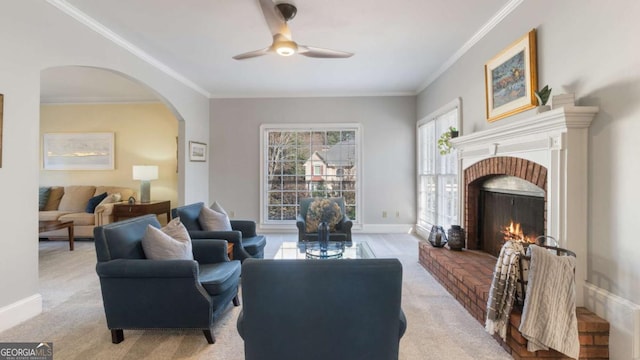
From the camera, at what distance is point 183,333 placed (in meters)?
2.31

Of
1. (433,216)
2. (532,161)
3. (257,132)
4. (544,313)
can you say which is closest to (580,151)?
(532,161)

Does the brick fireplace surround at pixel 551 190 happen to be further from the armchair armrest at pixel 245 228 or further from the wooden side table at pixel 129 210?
the wooden side table at pixel 129 210

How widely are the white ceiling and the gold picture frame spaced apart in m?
0.46

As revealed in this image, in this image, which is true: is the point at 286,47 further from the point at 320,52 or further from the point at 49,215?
the point at 49,215

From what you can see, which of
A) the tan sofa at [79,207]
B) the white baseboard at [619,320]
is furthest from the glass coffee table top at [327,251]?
the tan sofa at [79,207]

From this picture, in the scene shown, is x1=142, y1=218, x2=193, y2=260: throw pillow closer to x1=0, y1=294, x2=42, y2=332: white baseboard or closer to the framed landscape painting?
x1=0, y1=294, x2=42, y2=332: white baseboard

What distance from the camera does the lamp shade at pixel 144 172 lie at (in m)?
5.37

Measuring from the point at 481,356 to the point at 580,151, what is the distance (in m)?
1.55

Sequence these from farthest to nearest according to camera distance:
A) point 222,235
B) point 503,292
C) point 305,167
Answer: point 305,167 → point 222,235 → point 503,292

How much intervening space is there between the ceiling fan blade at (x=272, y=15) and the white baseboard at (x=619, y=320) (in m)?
3.08

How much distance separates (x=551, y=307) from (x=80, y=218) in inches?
251

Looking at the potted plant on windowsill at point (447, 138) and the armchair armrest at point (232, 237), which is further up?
the potted plant on windowsill at point (447, 138)

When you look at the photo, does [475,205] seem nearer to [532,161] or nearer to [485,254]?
[485,254]

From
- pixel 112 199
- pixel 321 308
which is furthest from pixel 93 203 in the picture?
pixel 321 308
